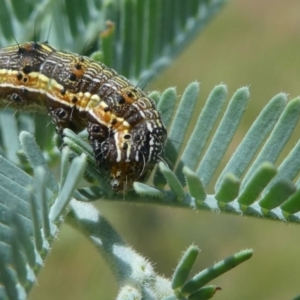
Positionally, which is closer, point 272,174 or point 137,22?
point 272,174

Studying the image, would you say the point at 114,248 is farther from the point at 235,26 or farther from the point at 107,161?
the point at 235,26

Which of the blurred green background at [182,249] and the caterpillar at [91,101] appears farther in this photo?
the blurred green background at [182,249]

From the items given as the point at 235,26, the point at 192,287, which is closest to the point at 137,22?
the point at 192,287

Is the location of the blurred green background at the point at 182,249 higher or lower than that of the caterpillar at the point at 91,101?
lower

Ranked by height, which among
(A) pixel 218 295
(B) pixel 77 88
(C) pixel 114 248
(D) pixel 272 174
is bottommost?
(A) pixel 218 295

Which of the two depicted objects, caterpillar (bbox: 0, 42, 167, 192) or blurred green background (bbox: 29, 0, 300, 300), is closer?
caterpillar (bbox: 0, 42, 167, 192)

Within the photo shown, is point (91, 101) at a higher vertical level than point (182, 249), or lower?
higher

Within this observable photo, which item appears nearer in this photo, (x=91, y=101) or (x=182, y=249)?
(x=91, y=101)

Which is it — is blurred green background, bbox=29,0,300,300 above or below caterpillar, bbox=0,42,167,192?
below
